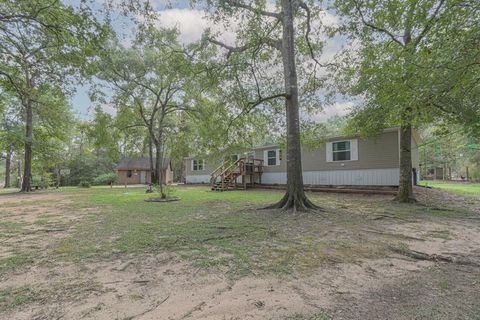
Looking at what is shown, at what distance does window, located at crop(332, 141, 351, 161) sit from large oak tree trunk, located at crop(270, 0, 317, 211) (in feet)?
24.9

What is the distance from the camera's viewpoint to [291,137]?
26.3 feet

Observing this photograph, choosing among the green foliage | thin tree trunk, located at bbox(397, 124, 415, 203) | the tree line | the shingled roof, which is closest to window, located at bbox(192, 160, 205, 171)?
the tree line

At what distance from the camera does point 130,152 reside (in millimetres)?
24922

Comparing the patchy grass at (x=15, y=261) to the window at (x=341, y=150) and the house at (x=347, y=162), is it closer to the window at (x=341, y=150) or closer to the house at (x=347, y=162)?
the house at (x=347, y=162)

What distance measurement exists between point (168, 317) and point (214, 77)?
315 inches

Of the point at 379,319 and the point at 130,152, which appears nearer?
the point at 379,319

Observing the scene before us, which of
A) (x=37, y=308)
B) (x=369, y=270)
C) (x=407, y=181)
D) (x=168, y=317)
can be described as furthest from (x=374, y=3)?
(x=37, y=308)

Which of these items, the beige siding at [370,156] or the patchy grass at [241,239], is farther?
the beige siding at [370,156]

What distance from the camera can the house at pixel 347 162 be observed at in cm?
1280

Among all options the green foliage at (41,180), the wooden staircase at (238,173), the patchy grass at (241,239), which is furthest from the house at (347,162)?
the green foliage at (41,180)

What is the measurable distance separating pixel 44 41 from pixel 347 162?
1424 cm

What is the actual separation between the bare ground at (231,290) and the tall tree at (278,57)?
4.35m

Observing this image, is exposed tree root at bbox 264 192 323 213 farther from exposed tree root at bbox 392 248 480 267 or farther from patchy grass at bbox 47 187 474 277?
exposed tree root at bbox 392 248 480 267

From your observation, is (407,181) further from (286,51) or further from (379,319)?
(379,319)
